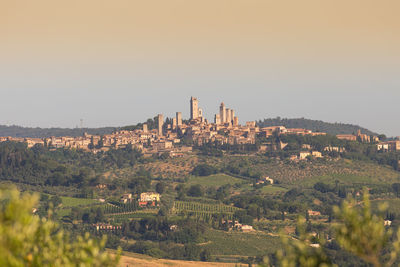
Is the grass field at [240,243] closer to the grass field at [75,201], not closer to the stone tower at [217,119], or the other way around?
the grass field at [75,201]

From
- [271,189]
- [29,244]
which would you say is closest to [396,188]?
[271,189]

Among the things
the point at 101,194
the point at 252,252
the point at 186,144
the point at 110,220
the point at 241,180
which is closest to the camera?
the point at 252,252

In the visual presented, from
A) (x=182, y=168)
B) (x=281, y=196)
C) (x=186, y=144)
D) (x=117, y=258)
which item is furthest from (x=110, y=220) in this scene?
(x=117, y=258)

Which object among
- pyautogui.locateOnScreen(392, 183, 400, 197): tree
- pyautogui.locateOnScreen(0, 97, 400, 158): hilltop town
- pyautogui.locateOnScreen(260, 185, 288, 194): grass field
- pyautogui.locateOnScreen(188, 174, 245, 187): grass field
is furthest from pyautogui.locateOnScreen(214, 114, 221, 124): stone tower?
pyautogui.locateOnScreen(392, 183, 400, 197): tree

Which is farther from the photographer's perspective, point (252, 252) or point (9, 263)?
point (252, 252)

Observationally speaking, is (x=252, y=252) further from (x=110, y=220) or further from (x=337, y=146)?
(x=337, y=146)

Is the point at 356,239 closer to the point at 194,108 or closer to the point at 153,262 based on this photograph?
the point at 153,262

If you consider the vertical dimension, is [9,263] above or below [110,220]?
above

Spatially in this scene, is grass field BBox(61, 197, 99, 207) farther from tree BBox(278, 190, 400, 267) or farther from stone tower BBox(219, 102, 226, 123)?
tree BBox(278, 190, 400, 267)

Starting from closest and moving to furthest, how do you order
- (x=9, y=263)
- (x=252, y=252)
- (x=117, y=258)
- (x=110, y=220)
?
(x=9, y=263) < (x=117, y=258) < (x=252, y=252) < (x=110, y=220)
